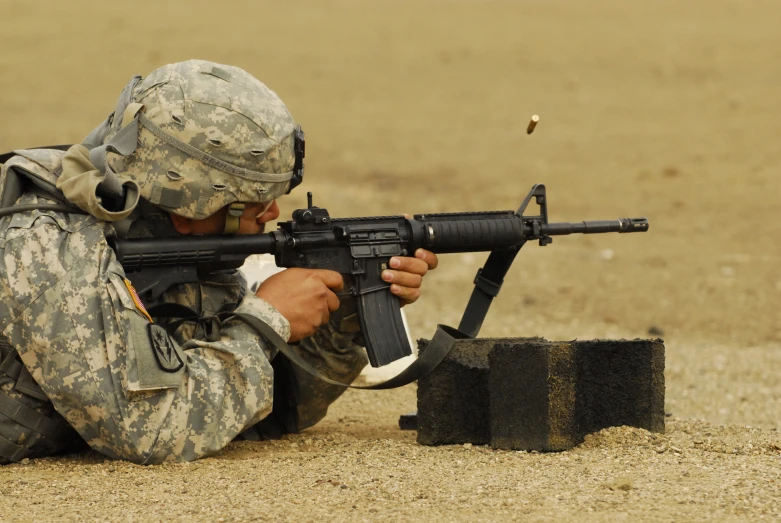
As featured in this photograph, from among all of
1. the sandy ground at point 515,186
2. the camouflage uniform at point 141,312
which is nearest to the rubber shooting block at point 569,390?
the sandy ground at point 515,186

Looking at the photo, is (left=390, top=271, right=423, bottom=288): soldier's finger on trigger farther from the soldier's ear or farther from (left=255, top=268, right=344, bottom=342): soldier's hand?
the soldier's ear

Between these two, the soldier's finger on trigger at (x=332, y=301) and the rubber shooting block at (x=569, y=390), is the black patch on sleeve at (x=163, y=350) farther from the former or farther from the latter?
the rubber shooting block at (x=569, y=390)

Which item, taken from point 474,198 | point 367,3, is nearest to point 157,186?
point 474,198

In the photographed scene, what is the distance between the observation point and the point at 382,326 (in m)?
4.89

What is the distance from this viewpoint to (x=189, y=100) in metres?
4.37

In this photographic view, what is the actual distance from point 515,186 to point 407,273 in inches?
400

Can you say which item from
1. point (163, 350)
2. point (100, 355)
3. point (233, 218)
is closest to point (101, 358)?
point (100, 355)

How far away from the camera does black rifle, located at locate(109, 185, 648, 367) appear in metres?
4.48

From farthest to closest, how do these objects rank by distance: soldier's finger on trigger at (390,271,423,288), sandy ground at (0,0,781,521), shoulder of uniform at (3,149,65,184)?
soldier's finger on trigger at (390,271,423,288)
shoulder of uniform at (3,149,65,184)
sandy ground at (0,0,781,521)

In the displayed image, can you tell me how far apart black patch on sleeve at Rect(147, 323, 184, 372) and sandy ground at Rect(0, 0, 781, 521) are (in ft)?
1.25

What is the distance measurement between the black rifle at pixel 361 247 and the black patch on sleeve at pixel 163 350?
0.31 metres

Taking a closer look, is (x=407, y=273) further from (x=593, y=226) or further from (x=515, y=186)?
(x=515, y=186)

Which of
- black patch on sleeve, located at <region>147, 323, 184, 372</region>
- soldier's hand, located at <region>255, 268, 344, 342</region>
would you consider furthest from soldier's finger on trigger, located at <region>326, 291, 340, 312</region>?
black patch on sleeve, located at <region>147, 323, 184, 372</region>

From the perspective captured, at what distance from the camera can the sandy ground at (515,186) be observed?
12.9 ft
